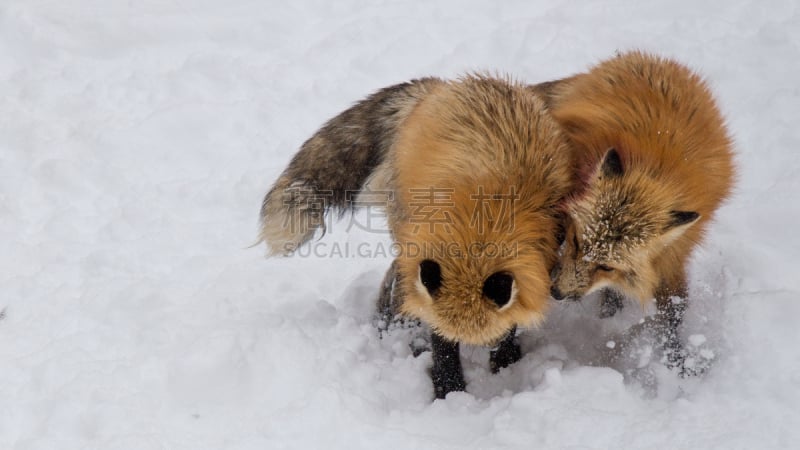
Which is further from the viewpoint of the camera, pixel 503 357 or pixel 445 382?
pixel 503 357

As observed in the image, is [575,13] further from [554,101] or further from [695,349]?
[695,349]

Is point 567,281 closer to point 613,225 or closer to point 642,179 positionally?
point 613,225

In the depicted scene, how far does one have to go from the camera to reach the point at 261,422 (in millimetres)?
4371

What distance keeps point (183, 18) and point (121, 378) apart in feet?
22.1

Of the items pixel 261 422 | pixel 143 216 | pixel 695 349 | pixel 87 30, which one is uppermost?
pixel 87 30

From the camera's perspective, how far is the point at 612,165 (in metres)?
4.43

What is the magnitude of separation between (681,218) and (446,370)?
6.00 feet

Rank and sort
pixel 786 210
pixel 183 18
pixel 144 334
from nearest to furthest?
pixel 144 334 < pixel 786 210 < pixel 183 18

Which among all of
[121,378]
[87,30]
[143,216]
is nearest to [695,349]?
[121,378]

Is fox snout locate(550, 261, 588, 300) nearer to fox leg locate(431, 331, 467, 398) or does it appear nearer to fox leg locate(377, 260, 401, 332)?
fox leg locate(431, 331, 467, 398)

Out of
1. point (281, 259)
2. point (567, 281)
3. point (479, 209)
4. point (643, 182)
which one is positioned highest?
point (643, 182)

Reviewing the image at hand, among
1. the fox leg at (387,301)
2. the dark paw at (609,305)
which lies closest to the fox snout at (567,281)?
the dark paw at (609,305)

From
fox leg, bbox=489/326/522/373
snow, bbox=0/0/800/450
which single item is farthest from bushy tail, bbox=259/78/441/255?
fox leg, bbox=489/326/522/373

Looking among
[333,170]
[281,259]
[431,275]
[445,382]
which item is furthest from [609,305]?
[281,259]
